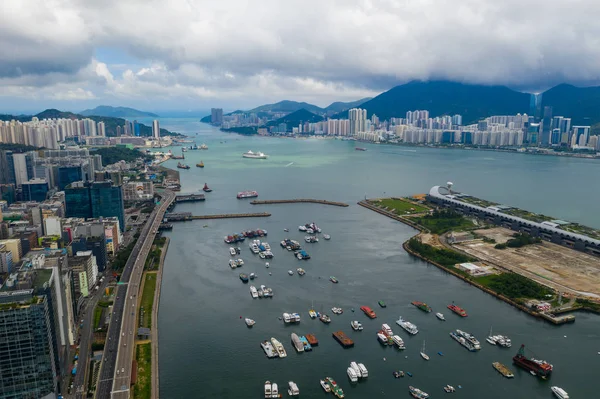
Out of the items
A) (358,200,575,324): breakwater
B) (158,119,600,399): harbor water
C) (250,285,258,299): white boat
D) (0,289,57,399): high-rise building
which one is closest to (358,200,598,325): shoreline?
(358,200,575,324): breakwater

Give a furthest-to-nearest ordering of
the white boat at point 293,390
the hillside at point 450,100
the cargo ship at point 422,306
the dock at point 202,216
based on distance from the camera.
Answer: the hillside at point 450,100 → the dock at point 202,216 → the cargo ship at point 422,306 → the white boat at point 293,390

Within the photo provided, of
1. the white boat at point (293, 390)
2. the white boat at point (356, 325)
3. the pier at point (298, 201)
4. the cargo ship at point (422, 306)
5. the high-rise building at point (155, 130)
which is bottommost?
the white boat at point (293, 390)

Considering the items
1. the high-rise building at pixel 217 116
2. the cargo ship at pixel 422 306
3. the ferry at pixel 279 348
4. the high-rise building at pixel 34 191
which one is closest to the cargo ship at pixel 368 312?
the cargo ship at pixel 422 306

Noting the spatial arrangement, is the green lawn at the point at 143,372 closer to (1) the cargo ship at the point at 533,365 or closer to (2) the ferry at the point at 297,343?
(2) the ferry at the point at 297,343

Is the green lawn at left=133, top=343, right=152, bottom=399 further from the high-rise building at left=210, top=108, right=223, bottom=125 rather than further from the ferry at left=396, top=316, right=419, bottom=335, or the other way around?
the high-rise building at left=210, top=108, right=223, bottom=125

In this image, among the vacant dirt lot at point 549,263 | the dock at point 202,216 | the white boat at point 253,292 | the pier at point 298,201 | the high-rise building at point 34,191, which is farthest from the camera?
the pier at point 298,201

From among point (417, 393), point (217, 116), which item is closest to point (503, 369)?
point (417, 393)

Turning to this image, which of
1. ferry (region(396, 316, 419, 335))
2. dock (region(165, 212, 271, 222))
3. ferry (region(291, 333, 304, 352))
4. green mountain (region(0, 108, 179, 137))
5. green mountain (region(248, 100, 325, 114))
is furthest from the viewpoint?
green mountain (region(248, 100, 325, 114))
